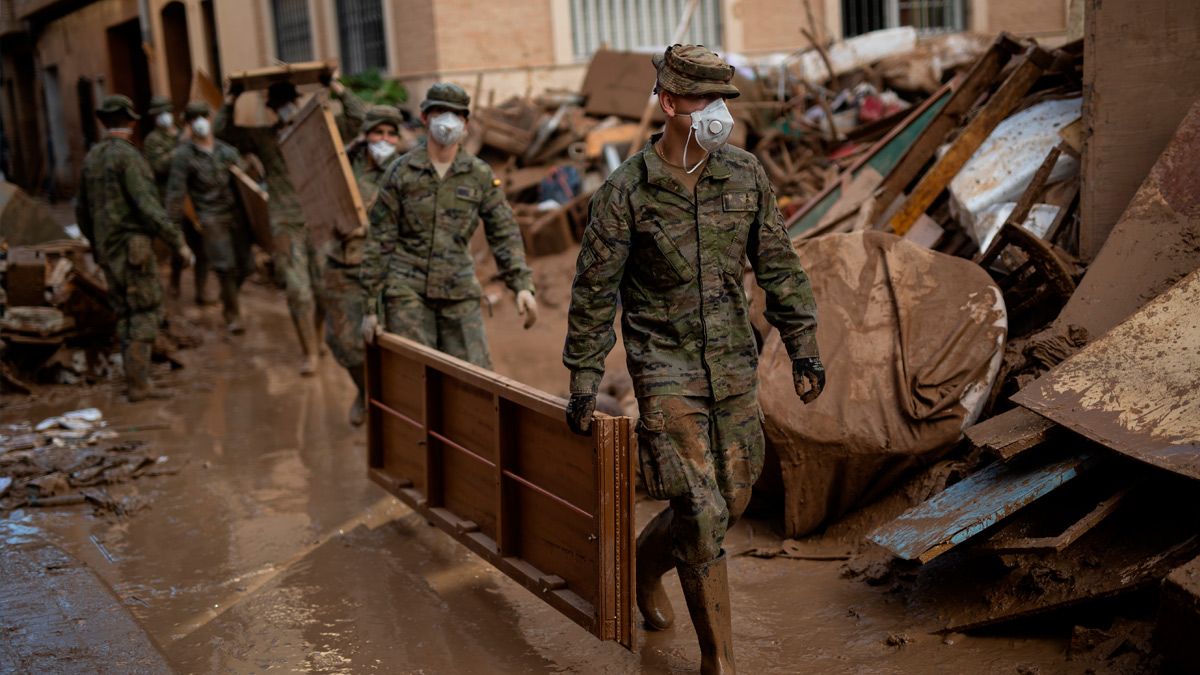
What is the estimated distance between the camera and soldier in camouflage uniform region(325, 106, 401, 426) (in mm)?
6797

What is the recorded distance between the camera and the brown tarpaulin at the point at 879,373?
4520 mm

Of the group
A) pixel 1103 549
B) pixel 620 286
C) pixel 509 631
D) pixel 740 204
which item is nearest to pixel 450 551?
pixel 509 631

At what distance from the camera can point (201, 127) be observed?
991 centimetres

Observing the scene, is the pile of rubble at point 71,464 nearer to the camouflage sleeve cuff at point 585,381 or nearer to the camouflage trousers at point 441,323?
the camouflage trousers at point 441,323

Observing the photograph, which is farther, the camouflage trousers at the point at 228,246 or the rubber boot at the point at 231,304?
the rubber boot at the point at 231,304

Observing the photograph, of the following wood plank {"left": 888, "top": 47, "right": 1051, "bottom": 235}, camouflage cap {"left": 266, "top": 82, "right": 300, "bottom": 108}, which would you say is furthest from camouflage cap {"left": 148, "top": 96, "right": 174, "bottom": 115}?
wood plank {"left": 888, "top": 47, "right": 1051, "bottom": 235}

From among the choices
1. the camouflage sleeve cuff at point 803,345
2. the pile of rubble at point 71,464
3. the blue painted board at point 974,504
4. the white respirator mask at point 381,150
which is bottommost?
the pile of rubble at point 71,464

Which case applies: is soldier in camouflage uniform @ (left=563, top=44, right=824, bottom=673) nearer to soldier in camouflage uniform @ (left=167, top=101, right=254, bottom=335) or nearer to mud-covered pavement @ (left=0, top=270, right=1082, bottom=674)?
mud-covered pavement @ (left=0, top=270, right=1082, bottom=674)

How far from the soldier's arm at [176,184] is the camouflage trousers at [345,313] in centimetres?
374

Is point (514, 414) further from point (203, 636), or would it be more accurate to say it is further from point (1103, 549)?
point (1103, 549)

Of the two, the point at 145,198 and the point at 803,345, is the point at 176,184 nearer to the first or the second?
the point at 145,198

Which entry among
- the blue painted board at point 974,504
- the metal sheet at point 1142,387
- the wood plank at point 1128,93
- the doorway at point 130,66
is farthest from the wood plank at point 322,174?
the doorway at point 130,66

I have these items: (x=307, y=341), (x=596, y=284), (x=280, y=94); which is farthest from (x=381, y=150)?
(x=596, y=284)

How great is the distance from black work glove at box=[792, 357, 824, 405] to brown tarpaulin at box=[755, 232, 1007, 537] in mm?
1127
